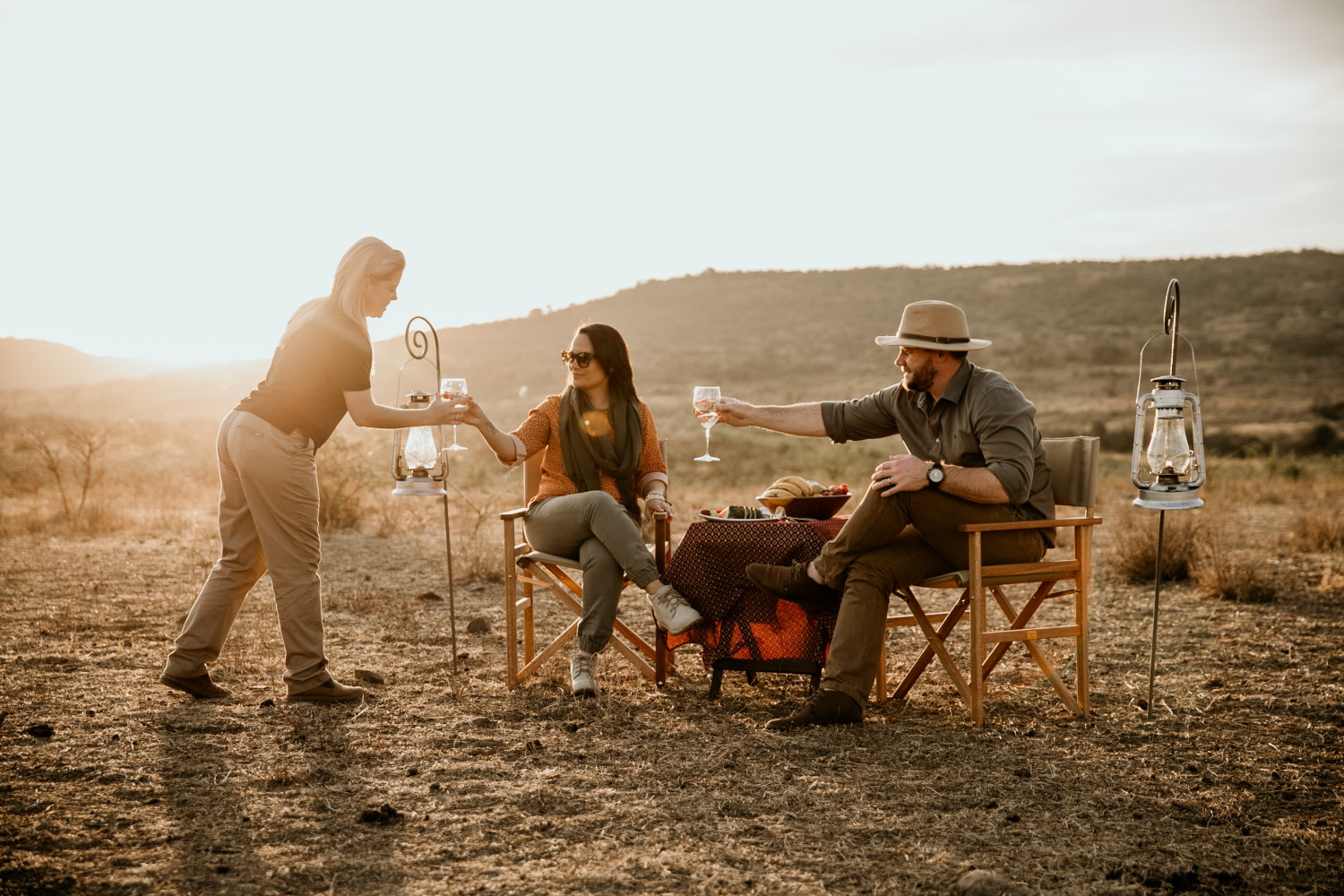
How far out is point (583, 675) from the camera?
15.4 ft

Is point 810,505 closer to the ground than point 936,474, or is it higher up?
closer to the ground

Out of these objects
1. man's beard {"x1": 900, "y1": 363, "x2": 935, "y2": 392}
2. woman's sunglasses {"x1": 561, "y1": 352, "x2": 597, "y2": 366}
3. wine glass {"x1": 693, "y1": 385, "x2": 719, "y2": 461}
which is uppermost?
woman's sunglasses {"x1": 561, "y1": 352, "x2": 597, "y2": 366}

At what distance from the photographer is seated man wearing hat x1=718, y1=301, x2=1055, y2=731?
4.14 metres

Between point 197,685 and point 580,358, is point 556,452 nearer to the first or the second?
point 580,358

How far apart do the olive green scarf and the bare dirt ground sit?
0.89m

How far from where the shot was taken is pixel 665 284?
2569 inches

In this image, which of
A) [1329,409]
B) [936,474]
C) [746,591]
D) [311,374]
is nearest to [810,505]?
[746,591]

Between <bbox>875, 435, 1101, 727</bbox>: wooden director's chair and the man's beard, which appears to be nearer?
<bbox>875, 435, 1101, 727</bbox>: wooden director's chair

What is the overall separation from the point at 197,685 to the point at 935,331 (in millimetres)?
3230

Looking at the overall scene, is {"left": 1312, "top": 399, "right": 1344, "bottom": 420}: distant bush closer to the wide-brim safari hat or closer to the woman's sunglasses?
the wide-brim safari hat

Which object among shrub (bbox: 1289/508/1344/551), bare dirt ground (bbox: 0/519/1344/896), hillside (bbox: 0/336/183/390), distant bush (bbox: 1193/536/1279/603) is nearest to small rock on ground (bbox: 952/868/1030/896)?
bare dirt ground (bbox: 0/519/1344/896)

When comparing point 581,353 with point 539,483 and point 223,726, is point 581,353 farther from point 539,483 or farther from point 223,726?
point 223,726

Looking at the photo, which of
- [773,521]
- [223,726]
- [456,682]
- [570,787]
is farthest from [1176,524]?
[223,726]

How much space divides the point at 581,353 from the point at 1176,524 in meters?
5.49
